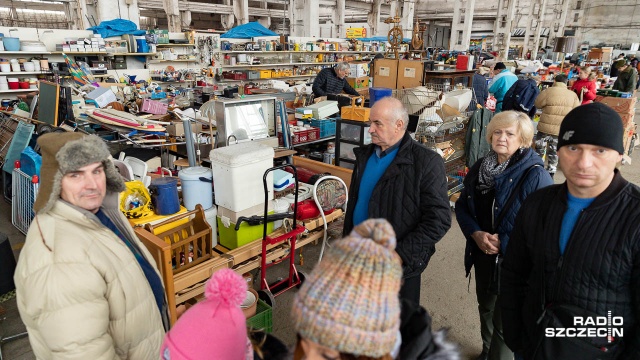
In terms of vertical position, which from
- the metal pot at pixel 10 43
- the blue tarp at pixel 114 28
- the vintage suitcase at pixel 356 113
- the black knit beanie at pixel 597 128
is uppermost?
the blue tarp at pixel 114 28

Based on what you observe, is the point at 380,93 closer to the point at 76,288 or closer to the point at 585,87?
the point at 76,288

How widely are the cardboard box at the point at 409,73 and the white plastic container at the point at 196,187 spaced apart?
4.50 meters

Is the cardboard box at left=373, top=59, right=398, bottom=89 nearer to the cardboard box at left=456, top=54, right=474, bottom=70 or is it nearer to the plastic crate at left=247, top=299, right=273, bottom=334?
the cardboard box at left=456, top=54, right=474, bottom=70

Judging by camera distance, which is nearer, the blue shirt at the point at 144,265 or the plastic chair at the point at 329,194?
the blue shirt at the point at 144,265

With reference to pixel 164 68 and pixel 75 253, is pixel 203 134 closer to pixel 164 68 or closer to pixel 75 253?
pixel 75 253

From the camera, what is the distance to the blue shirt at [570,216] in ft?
4.54

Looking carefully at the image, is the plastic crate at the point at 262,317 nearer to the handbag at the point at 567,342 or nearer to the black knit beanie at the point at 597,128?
the handbag at the point at 567,342

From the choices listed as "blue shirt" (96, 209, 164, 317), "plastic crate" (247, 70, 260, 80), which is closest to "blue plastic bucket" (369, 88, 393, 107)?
"blue shirt" (96, 209, 164, 317)

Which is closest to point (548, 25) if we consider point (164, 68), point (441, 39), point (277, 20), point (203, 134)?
point (441, 39)

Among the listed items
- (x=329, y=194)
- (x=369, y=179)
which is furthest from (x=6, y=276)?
(x=369, y=179)

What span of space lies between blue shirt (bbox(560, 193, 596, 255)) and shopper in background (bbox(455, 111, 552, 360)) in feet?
2.30

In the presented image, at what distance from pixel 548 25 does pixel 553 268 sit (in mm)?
30621

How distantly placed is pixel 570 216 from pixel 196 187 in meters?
2.32

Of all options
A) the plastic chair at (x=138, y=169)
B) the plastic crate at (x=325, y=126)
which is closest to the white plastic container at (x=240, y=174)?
the plastic chair at (x=138, y=169)
